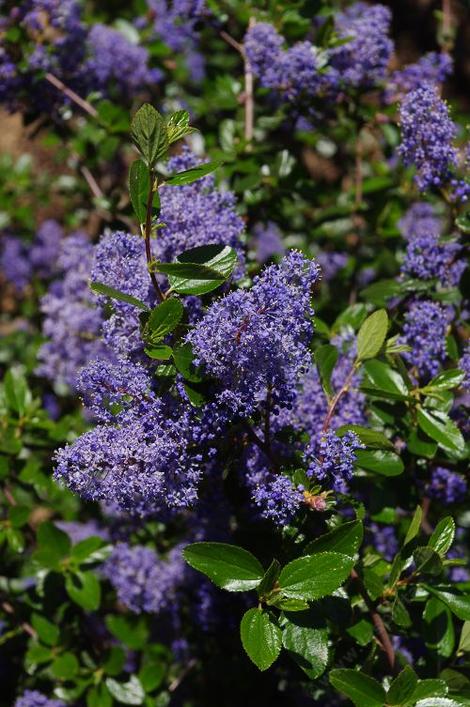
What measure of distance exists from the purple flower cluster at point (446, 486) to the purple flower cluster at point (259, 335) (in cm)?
83

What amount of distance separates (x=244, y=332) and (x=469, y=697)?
39.6 inches

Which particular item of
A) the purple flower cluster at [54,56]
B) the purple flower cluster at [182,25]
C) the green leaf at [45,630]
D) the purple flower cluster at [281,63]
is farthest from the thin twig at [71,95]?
the green leaf at [45,630]

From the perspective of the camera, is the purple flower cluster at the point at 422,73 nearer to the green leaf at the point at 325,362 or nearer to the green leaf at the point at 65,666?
the green leaf at the point at 325,362

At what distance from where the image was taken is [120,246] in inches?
68.2

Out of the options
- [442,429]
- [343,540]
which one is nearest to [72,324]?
[442,429]

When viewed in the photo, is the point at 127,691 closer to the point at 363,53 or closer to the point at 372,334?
the point at 372,334

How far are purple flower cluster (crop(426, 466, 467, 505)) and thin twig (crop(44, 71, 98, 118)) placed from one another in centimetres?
182

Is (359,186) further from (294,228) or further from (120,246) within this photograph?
(120,246)

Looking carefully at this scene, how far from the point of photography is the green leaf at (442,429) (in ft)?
6.25

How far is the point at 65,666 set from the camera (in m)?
2.38

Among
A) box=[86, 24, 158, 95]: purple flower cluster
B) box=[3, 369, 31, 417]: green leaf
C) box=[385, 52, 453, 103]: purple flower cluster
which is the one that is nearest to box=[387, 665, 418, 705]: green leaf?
box=[3, 369, 31, 417]: green leaf

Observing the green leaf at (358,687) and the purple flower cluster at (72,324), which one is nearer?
the green leaf at (358,687)

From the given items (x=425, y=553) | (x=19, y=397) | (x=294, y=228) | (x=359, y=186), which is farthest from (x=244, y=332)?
(x=294, y=228)

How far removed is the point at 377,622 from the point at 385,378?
0.60 metres
